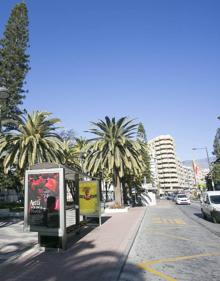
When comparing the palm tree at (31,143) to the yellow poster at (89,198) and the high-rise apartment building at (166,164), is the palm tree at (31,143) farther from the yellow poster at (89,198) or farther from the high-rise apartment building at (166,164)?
the high-rise apartment building at (166,164)

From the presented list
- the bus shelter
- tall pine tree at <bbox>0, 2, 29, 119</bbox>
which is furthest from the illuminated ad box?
tall pine tree at <bbox>0, 2, 29, 119</bbox>

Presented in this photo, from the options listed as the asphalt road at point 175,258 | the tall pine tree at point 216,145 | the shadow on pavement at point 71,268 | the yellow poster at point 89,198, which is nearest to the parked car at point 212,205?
the asphalt road at point 175,258

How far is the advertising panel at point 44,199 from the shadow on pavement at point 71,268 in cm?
110

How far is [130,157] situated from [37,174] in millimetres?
19226

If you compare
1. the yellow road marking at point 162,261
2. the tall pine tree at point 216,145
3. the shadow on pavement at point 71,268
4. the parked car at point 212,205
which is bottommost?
the yellow road marking at point 162,261

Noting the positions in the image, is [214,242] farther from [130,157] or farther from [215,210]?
[130,157]

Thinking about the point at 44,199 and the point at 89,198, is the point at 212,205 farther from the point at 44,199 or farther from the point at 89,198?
the point at 44,199

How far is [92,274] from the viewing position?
6.46 m

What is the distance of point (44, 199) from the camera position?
383 inches

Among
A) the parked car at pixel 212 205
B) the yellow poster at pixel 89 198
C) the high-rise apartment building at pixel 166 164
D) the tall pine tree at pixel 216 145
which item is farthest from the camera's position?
the high-rise apartment building at pixel 166 164

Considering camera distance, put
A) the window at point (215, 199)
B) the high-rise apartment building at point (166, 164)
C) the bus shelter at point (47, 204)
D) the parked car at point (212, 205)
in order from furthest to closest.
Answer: the high-rise apartment building at point (166, 164) < the window at point (215, 199) < the parked car at point (212, 205) < the bus shelter at point (47, 204)

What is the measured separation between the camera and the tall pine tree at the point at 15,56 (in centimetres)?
3703

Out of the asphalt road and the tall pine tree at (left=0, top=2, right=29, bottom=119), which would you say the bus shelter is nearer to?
the asphalt road

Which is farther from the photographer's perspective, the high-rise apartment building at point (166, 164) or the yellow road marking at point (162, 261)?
the high-rise apartment building at point (166, 164)
